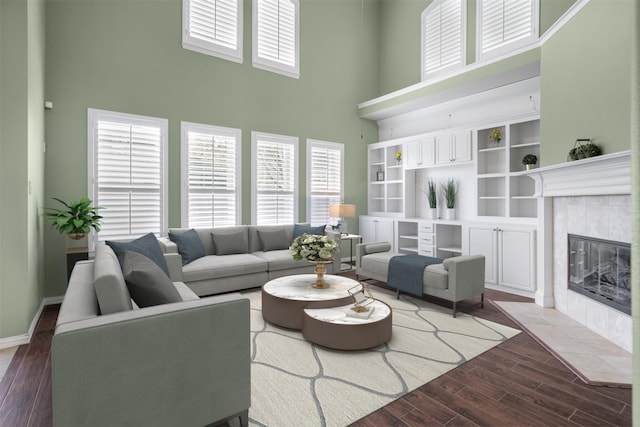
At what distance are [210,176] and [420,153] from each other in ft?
12.0

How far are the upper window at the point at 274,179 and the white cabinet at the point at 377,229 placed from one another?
5.30ft

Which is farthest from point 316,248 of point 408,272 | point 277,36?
point 277,36

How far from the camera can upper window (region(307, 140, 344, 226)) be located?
6.40 meters

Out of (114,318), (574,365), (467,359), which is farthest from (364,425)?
(574,365)

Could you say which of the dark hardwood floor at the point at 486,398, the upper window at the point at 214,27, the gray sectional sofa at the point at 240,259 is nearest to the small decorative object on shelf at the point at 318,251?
the gray sectional sofa at the point at 240,259

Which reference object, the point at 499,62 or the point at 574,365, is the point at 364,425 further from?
the point at 499,62

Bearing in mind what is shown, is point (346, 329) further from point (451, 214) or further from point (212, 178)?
point (451, 214)

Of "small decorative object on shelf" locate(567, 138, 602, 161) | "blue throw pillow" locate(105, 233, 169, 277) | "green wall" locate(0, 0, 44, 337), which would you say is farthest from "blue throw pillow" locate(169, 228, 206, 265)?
"small decorative object on shelf" locate(567, 138, 602, 161)

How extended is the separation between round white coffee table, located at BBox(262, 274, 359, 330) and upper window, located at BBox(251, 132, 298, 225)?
7.70 ft

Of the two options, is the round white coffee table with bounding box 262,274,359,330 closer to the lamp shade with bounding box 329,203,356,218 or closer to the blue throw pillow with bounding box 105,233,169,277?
the blue throw pillow with bounding box 105,233,169,277

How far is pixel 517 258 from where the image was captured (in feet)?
14.7

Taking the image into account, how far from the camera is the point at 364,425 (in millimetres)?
1866

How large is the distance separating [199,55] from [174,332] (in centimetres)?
476

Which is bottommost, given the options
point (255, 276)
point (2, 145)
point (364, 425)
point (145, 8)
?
point (364, 425)
